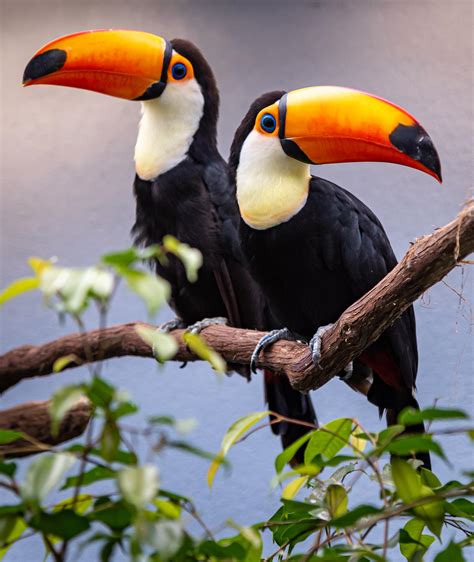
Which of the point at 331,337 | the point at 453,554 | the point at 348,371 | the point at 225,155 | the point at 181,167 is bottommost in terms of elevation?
the point at 453,554

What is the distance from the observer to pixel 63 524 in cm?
87

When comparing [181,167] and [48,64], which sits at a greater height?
[48,64]

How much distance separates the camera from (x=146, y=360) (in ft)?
10.1

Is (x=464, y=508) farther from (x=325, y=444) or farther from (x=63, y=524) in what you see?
(x=63, y=524)

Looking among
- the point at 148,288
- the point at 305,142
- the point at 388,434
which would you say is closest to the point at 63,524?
the point at 148,288

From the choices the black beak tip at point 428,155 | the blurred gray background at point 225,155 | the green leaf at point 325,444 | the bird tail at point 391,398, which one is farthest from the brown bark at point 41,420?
the blurred gray background at point 225,155

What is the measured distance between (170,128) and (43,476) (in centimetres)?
190

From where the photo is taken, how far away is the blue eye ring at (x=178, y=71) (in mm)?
2535

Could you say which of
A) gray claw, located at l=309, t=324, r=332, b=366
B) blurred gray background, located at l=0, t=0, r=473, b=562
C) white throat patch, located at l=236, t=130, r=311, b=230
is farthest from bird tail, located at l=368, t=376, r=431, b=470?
blurred gray background, located at l=0, t=0, r=473, b=562

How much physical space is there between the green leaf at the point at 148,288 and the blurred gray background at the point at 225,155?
2172 mm

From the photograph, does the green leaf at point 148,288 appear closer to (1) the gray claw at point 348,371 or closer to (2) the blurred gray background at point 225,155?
(1) the gray claw at point 348,371

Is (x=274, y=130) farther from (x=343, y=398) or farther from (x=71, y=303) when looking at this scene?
(x=71, y=303)

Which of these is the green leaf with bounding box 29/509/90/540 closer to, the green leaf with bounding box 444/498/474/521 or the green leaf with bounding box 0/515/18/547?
the green leaf with bounding box 0/515/18/547

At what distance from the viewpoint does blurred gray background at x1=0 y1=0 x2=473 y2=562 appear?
291 centimetres
